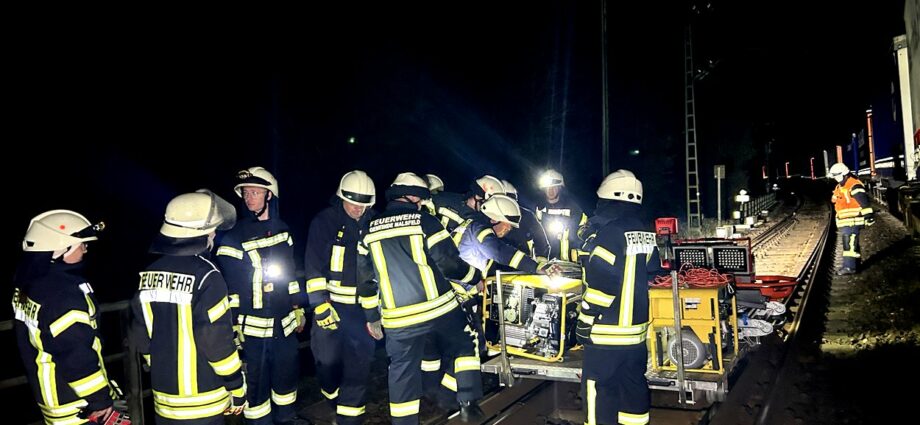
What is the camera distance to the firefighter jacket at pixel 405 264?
4.54 m

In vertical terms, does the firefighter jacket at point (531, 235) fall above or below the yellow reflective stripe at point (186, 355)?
above

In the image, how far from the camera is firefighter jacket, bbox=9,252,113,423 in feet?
10.8

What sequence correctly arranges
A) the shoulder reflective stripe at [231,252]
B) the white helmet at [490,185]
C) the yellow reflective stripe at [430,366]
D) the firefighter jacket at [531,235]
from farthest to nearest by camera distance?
the firefighter jacket at [531,235] < the white helmet at [490,185] < the yellow reflective stripe at [430,366] < the shoulder reflective stripe at [231,252]

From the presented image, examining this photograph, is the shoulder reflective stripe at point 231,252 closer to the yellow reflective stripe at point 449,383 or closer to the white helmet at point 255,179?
the white helmet at point 255,179

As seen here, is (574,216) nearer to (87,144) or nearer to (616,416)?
(616,416)

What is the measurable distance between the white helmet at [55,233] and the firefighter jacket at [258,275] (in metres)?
1.28

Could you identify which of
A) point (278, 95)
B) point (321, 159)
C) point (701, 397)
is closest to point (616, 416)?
point (701, 397)

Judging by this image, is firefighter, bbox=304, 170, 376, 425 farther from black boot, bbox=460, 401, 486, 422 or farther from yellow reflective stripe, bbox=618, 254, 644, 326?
yellow reflective stripe, bbox=618, 254, 644, 326

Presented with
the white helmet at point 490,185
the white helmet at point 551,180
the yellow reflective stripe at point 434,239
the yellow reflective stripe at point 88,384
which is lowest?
the yellow reflective stripe at point 88,384

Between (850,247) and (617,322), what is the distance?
33.2 feet

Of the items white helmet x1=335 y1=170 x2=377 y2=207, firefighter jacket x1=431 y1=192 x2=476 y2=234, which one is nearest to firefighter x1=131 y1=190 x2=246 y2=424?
white helmet x1=335 y1=170 x2=377 y2=207

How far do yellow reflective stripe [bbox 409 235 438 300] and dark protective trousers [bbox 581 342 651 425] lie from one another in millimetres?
1362

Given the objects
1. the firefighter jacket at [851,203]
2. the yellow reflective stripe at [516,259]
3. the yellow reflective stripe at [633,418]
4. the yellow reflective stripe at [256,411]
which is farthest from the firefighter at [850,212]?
the yellow reflective stripe at [256,411]

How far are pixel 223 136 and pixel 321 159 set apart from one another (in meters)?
4.64
